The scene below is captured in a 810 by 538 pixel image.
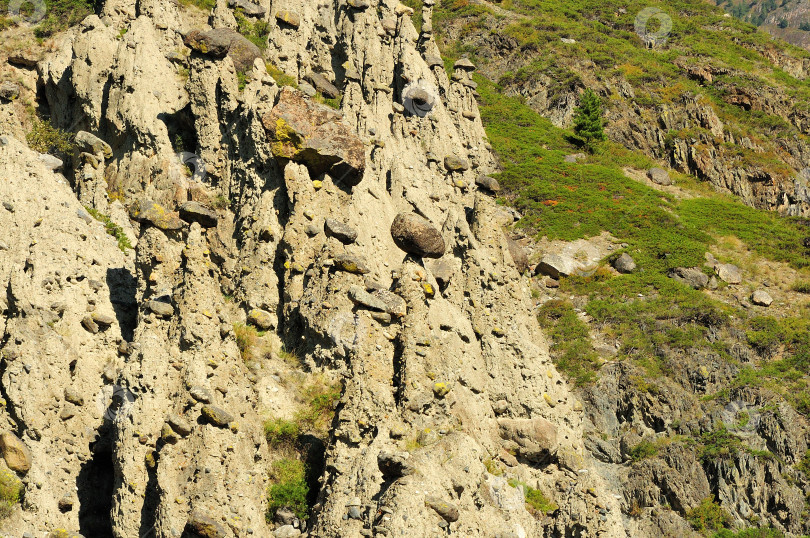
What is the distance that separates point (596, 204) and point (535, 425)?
23.5 metres

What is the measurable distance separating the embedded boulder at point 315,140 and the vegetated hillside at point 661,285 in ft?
38.0

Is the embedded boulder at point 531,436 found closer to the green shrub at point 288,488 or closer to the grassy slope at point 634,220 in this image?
the green shrub at point 288,488

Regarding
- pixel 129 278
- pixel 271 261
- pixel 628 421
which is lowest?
pixel 628 421

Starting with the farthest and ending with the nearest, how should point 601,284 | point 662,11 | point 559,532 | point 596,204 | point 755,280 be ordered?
point 662,11
point 596,204
point 755,280
point 601,284
point 559,532

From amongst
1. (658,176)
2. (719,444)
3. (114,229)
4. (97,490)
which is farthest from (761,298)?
(97,490)

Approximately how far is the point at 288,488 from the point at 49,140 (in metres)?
14.5

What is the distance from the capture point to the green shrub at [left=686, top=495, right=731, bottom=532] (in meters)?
24.6

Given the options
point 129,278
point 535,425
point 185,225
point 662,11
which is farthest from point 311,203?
point 662,11

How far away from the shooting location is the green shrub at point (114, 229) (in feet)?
70.4

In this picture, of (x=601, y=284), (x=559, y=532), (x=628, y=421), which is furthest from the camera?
(x=601, y=284)

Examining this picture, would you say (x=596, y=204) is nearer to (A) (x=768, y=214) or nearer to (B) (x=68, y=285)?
(A) (x=768, y=214)

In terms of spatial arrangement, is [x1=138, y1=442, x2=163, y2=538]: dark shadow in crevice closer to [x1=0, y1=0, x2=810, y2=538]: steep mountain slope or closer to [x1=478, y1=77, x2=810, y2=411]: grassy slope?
[x1=0, y1=0, x2=810, y2=538]: steep mountain slope

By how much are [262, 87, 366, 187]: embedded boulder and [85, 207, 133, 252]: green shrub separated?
166 inches

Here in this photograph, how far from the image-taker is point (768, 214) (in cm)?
4803
